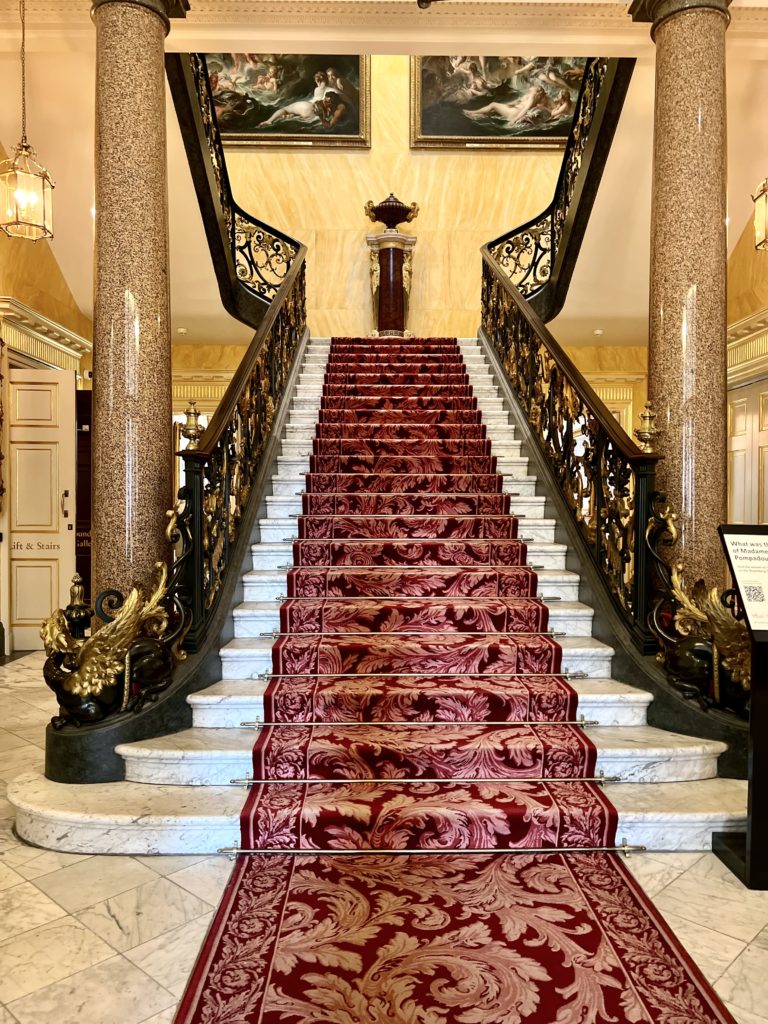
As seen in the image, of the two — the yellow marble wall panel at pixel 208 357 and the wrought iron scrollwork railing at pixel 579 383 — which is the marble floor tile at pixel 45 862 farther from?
the yellow marble wall panel at pixel 208 357

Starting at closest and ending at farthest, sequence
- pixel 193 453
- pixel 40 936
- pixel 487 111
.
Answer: pixel 40 936 → pixel 193 453 → pixel 487 111

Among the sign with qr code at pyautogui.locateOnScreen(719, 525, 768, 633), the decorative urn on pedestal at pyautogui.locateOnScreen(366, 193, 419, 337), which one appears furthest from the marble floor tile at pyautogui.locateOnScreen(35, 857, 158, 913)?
the decorative urn on pedestal at pyautogui.locateOnScreen(366, 193, 419, 337)

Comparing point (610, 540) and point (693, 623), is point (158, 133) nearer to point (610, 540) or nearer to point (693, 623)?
point (610, 540)

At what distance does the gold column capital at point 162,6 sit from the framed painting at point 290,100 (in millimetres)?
6446

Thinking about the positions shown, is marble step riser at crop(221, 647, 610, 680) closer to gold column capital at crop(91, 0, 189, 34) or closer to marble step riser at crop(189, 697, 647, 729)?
marble step riser at crop(189, 697, 647, 729)

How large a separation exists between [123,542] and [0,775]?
3.99 ft

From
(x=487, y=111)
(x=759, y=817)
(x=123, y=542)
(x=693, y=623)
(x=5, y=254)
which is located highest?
(x=487, y=111)

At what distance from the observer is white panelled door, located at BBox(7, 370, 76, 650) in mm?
6727

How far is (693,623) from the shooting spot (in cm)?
327

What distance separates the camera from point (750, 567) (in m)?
2.46

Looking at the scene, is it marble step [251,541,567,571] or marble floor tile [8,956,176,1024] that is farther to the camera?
marble step [251,541,567,571]

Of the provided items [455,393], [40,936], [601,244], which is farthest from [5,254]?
[40,936]

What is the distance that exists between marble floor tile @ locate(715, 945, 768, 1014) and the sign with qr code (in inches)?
37.3

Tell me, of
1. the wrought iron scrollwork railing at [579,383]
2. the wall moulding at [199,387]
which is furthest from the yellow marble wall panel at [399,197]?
the wall moulding at [199,387]
